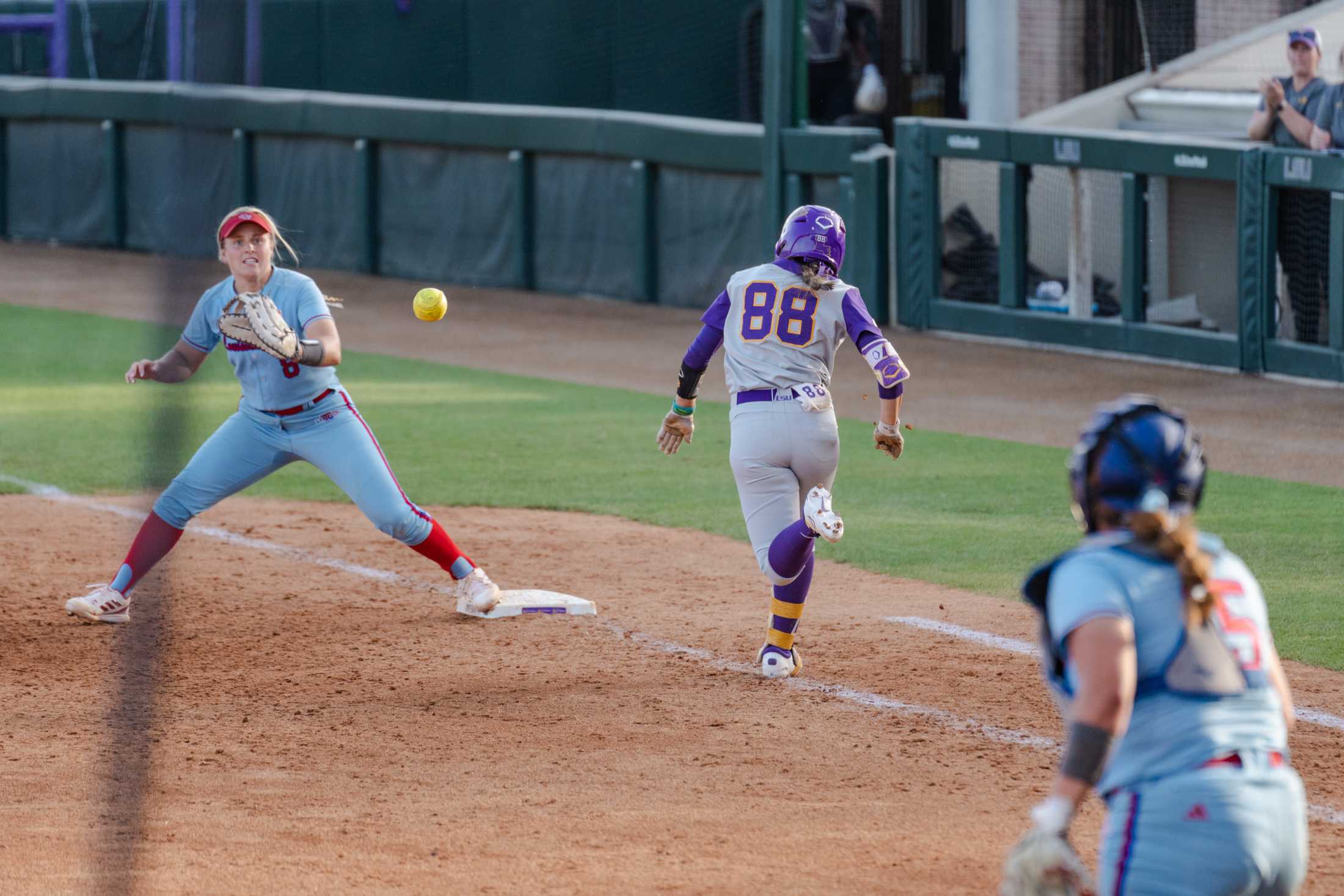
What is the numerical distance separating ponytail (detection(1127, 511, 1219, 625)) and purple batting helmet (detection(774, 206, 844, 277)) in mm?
3659

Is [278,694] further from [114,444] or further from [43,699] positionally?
[114,444]

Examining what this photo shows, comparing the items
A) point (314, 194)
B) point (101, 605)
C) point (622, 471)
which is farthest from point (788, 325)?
point (314, 194)

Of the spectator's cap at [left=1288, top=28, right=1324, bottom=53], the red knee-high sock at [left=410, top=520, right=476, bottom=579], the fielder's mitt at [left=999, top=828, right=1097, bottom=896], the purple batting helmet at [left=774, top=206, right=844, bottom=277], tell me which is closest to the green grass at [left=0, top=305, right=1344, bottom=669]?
the red knee-high sock at [left=410, top=520, right=476, bottom=579]

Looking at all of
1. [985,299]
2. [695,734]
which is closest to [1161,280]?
[985,299]

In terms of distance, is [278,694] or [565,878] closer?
[565,878]

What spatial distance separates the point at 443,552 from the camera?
7.83 meters

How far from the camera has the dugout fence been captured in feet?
46.0

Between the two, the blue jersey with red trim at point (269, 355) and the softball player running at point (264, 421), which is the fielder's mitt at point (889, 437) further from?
the blue jersey with red trim at point (269, 355)

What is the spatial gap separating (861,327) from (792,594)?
100cm

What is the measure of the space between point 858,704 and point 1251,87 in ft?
42.5

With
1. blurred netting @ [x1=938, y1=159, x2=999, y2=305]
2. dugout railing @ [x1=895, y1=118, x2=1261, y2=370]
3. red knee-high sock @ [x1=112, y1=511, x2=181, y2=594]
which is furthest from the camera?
blurred netting @ [x1=938, y1=159, x2=999, y2=305]

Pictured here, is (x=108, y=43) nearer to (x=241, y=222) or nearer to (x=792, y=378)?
(x=241, y=222)

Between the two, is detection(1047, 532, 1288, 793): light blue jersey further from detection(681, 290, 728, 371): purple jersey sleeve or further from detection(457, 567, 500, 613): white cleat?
detection(457, 567, 500, 613): white cleat

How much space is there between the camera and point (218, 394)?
14.7m
